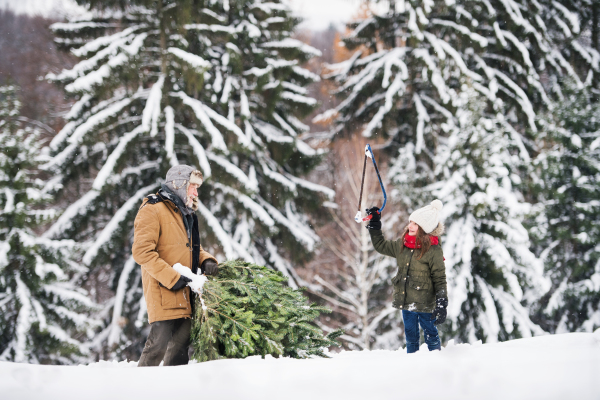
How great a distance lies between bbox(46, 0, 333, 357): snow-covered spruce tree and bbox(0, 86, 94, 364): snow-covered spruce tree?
80 centimetres

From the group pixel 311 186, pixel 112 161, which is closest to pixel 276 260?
pixel 311 186

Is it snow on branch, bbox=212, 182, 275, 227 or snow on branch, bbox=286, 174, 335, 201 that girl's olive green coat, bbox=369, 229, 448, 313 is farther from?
snow on branch, bbox=286, 174, 335, 201

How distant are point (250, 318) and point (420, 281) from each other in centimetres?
201

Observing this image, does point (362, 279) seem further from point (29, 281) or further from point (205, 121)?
point (29, 281)

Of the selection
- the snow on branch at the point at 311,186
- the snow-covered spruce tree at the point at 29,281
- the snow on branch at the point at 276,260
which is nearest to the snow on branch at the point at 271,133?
the snow on branch at the point at 311,186

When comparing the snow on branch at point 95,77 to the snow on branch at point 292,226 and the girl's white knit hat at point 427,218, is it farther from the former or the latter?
the girl's white knit hat at point 427,218

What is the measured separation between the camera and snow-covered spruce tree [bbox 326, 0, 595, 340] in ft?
41.5

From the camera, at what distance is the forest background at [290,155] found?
9344mm

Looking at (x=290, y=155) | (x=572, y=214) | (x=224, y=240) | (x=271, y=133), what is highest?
(x=271, y=133)

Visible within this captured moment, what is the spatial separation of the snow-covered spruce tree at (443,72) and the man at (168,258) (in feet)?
27.3

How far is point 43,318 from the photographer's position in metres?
8.82

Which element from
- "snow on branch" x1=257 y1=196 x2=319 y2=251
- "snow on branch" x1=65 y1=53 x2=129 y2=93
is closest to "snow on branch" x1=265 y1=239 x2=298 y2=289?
"snow on branch" x1=257 y1=196 x2=319 y2=251

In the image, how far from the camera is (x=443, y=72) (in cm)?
1293

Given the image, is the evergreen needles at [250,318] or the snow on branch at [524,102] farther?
Answer: the snow on branch at [524,102]
